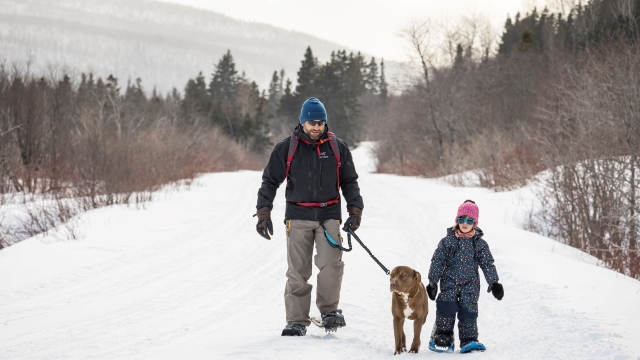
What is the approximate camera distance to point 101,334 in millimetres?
5250

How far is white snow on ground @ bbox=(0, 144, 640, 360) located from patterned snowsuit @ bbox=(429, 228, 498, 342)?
30 centimetres

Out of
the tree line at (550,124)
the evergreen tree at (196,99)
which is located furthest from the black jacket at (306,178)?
the evergreen tree at (196,99)

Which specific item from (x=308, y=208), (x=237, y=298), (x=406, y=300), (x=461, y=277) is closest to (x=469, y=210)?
(x=461, y=277)

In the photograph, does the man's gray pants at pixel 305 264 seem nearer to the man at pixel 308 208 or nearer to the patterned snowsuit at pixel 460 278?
the man at pixel 308 208

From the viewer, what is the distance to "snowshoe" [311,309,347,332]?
5.12m

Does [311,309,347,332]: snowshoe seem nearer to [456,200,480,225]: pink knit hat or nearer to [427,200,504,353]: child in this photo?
[427,200,504,353]: child

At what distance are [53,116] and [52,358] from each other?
16715 millimetres

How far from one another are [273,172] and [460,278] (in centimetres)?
188

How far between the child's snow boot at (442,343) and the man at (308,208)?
0.91 metres

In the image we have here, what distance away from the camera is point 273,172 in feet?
16.8

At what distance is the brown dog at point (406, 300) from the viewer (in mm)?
4309

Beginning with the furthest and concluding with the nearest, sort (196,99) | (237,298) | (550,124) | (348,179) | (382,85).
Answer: (382,85), (196,99), (550,124), (237,298), (348,179)

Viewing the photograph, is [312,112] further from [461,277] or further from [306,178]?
[461,277]

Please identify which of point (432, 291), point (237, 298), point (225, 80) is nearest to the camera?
point (432, 291)
